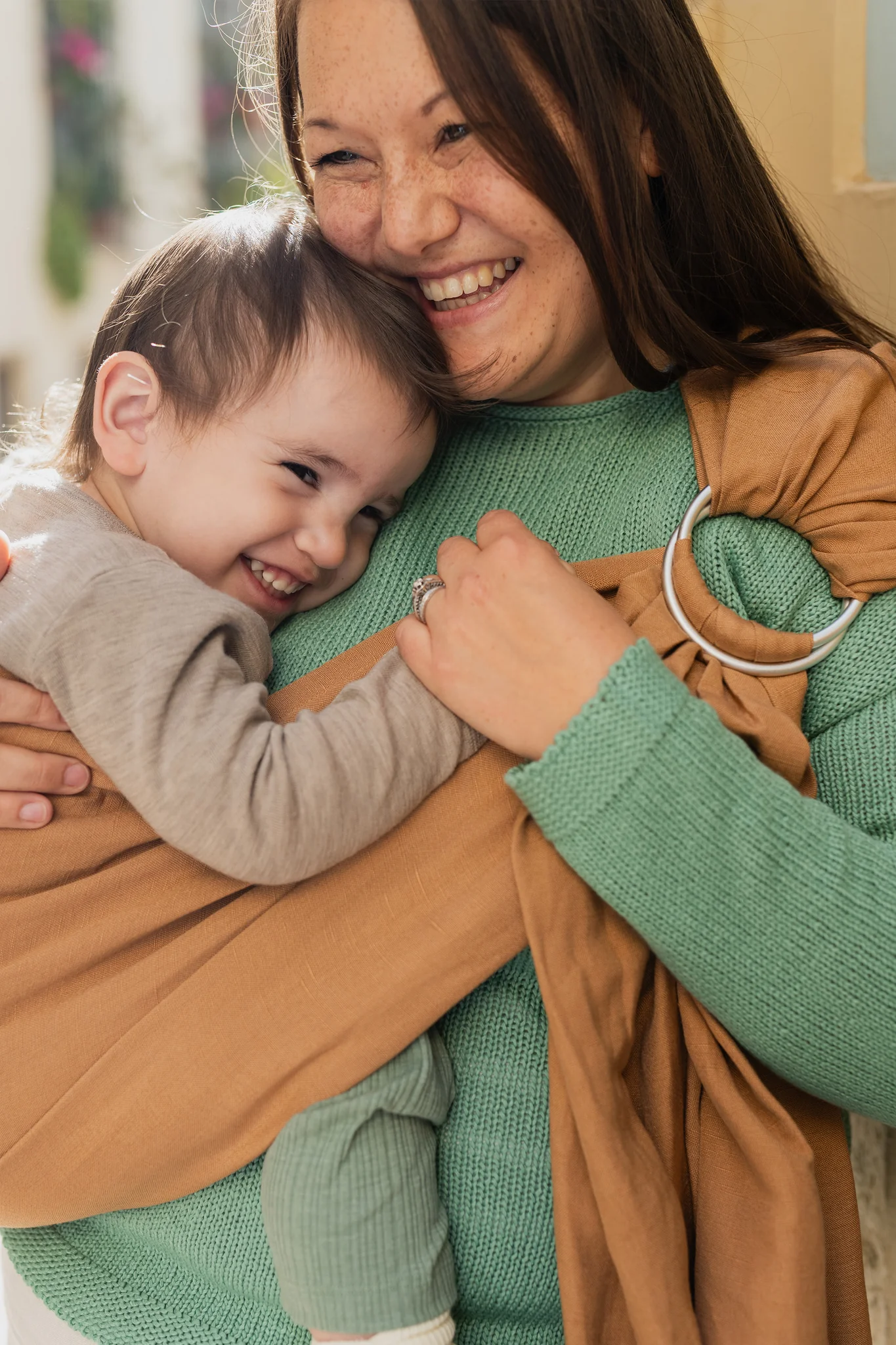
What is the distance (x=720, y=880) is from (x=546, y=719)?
0.65 feet

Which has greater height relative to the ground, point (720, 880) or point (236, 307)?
point (236, 307)

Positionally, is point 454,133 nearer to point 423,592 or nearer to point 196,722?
point 423,592

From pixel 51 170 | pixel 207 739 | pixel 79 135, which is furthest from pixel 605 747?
pixel 79 135

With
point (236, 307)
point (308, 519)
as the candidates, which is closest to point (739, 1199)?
point (308, 519)

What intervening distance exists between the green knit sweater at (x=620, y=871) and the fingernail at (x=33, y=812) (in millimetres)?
297

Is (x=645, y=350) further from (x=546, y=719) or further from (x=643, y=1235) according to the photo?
(x=643, y=1235)

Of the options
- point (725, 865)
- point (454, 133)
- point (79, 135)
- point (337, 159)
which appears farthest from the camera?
point (79, 135)

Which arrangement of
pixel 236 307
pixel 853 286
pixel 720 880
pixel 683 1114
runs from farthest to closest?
pixel 853 286, pixel 236 307, pixel 683 1114, pixel 720 880

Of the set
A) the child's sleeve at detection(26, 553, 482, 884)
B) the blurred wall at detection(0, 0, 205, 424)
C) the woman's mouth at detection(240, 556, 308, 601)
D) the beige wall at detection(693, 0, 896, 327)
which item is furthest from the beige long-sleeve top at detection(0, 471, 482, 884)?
the blurred wall at detection(0, 0, 205, 424)

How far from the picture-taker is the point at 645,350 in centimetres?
129

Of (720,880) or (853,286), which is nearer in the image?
(720,880)

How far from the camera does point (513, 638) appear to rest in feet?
3.49

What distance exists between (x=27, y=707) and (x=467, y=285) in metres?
0.65

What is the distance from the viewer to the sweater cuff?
0.96 metres
